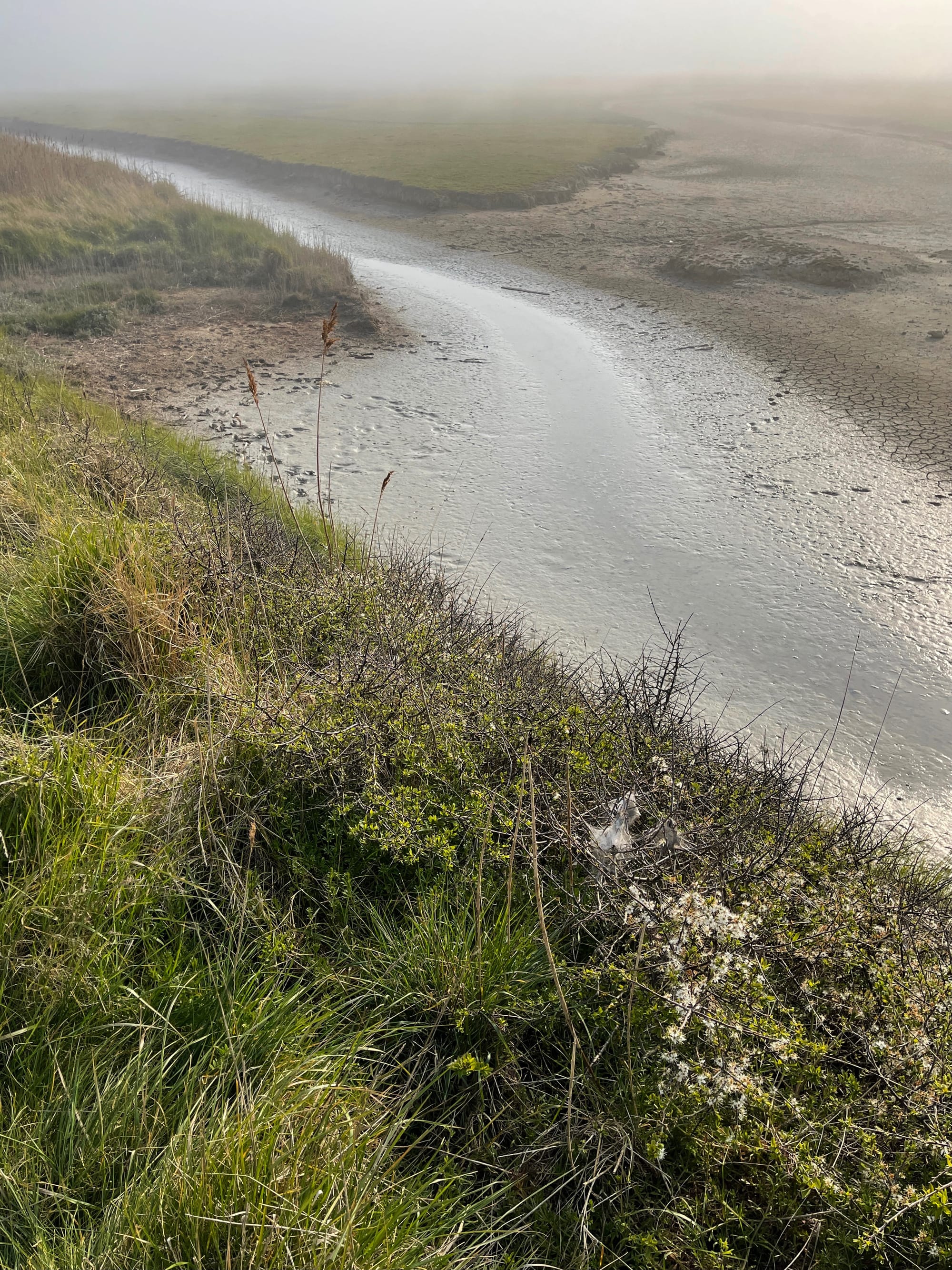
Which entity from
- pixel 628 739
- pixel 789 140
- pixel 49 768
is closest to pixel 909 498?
pixel 628 739

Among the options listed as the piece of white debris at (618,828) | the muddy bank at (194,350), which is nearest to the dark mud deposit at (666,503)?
the muddy bank at (194,350)

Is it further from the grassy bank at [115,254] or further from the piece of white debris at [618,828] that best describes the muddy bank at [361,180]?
the piece of white debris at [618,828]

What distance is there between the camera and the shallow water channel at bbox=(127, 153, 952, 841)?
445cm

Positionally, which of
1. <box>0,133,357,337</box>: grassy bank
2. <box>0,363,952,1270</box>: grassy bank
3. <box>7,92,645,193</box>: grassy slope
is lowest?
<box>0,363,952,1270</box>: grassy bank

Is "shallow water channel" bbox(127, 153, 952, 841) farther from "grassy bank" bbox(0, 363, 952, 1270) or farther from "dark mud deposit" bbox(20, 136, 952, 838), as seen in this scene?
"grassy bank" bbox(0, 363, 952, 1270)

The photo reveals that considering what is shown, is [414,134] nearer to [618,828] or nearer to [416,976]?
[618,828]

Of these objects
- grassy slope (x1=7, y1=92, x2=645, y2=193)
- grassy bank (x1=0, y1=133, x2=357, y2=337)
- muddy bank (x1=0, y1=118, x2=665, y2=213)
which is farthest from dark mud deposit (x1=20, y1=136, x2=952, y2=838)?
grassy slope (x1=7, y1=92, x2=645, y2=193)

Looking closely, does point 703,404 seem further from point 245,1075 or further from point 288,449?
point 245,1075

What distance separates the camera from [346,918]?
2.28m

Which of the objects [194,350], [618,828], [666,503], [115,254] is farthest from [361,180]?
[618,828]

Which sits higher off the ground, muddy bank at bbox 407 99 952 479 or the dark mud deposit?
muddy bank at bbox 407 99 952 479

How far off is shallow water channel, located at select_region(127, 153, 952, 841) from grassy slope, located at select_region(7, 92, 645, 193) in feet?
35.1

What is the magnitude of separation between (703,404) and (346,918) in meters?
6.69

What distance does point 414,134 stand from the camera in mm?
26781
